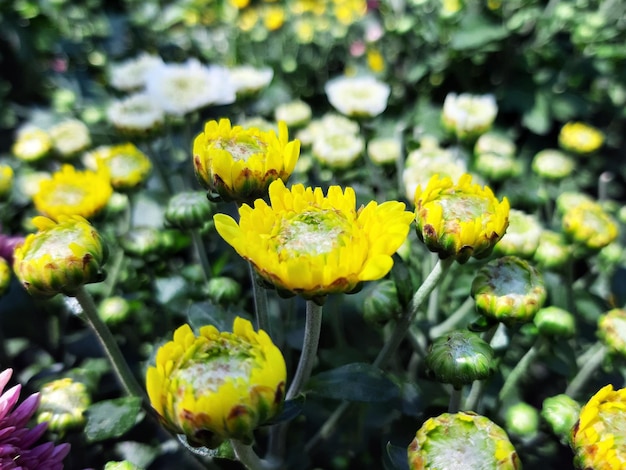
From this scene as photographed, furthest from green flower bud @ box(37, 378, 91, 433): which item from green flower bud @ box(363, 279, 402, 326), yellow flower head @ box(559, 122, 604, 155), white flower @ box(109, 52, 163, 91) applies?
yellow flower head @ box(559, 122, 604, 155)

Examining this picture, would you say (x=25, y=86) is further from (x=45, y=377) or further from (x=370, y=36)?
(x=45, y=377)

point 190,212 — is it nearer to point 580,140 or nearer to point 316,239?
point 316,239

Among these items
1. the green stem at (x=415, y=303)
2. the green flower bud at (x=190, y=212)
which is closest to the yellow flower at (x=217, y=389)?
the green stem at (x=415, y=303)

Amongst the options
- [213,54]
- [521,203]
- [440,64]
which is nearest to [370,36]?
[440,64]

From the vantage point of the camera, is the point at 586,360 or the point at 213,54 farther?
the point at 213,54

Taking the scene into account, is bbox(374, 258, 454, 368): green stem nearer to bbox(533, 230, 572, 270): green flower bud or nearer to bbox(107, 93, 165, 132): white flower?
bbox(533, 230, 572, 270): green flower bud

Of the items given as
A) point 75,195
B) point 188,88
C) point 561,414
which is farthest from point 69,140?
point 561,414
